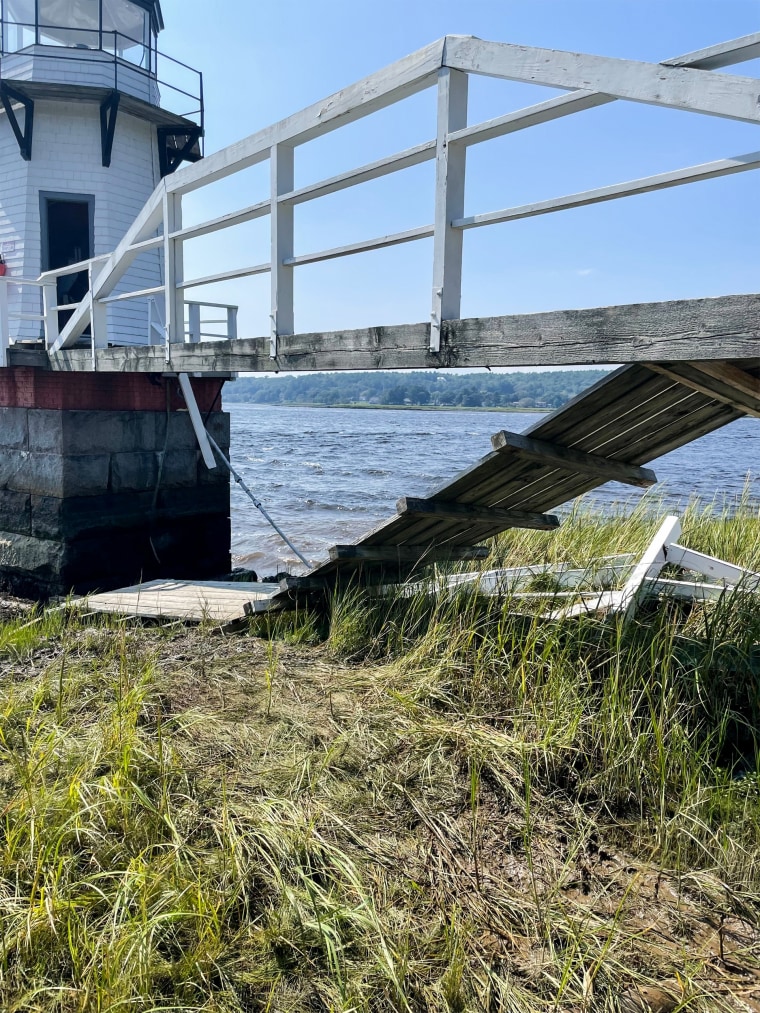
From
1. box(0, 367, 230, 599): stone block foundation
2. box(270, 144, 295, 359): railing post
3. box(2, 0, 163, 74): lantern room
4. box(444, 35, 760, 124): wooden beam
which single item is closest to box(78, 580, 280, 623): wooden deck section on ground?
box(0, 367, 230, 599): stone block foundation

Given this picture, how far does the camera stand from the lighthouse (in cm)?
872

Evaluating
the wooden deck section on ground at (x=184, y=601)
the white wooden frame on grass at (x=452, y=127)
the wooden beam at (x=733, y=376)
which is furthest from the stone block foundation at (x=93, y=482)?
the wooden beam at (x=733, y=376)

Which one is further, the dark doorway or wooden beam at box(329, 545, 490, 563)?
the dark doorway

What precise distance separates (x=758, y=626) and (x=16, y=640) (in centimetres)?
468

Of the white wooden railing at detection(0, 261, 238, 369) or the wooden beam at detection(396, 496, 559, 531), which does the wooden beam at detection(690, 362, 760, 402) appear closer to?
the wooden beam at detection(396, 496, 559, 531)

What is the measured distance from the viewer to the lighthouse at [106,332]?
8.72 m

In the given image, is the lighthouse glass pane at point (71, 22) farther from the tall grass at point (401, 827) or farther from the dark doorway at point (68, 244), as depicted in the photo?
the tall grass at point (401, 827)

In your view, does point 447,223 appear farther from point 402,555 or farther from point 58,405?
point 58,405

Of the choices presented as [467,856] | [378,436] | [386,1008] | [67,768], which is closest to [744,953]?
[467,856]

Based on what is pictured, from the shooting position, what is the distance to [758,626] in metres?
4.09

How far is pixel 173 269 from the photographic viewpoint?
6707 millimetres

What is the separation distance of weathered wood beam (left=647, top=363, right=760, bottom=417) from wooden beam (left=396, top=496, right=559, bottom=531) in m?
1.54

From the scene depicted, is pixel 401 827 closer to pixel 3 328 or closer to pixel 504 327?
pixel 504 327

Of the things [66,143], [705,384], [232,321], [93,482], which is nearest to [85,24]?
[66,143]
